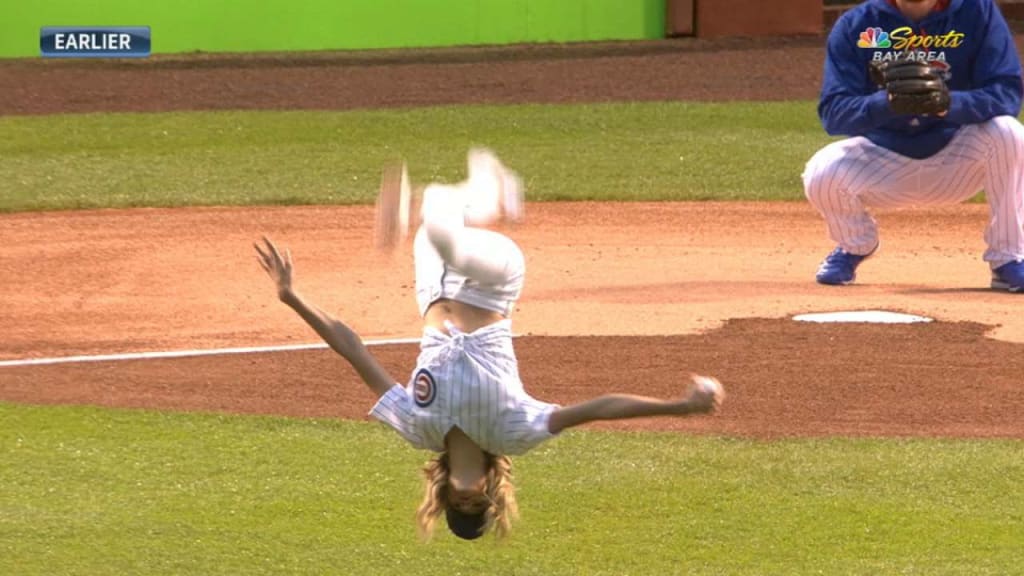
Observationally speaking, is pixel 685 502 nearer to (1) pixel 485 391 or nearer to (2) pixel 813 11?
(1) pixel 485 391

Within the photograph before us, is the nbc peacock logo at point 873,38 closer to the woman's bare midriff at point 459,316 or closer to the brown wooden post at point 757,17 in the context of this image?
the woman's bare midriff at point 459,316

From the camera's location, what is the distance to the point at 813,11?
21875 millimetres

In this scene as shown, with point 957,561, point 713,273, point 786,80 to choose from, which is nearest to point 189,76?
point 786,80

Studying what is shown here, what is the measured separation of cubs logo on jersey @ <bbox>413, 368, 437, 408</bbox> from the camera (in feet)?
18.8

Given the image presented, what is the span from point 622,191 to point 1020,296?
13.1 feet

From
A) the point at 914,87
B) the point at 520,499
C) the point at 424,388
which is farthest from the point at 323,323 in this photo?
the point at 914,87

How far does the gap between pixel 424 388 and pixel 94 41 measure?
49.7 ft

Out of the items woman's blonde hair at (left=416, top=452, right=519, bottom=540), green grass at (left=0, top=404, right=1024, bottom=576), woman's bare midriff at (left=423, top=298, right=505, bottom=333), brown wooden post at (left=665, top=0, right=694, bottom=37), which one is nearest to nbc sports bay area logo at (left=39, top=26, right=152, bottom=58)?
brown wooden post at (left=665, top=0, right=694, bottom=37)

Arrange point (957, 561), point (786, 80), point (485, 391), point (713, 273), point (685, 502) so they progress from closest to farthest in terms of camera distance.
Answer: point (485, 391)
point (957, 561)
point (685, 502)
point (713, 273)
point (786, 80)

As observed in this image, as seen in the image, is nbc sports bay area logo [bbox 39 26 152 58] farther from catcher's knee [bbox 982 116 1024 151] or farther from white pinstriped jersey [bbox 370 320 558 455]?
white pinstriped jersey [bbox 370 320 558 455]

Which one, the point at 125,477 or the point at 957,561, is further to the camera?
the point at 125,477

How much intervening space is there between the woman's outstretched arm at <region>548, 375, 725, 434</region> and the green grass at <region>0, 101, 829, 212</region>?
786 cm

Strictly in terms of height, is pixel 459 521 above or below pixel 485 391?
below

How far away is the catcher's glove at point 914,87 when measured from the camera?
30.2ft
